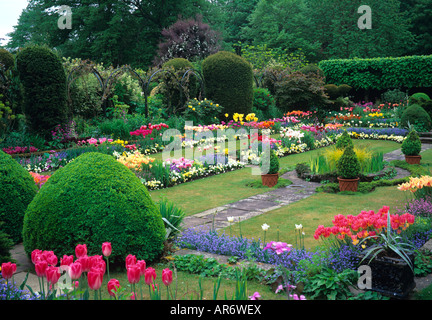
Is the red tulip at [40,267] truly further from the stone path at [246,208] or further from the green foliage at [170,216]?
the green foliage at [170,216]

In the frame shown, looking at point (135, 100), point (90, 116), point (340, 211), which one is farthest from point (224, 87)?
point (340, 211)

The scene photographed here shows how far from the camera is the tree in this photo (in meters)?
25.3

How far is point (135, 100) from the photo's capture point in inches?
575

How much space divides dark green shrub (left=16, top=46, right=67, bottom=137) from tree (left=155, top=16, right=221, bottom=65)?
15.1 metres

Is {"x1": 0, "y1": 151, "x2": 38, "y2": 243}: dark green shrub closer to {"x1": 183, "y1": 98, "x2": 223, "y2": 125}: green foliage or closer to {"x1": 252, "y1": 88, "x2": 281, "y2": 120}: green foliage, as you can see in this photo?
{"x1": 183, "y1": 98, "x2": 223, "y2": 125}: green foliage

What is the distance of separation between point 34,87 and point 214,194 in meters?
6.06

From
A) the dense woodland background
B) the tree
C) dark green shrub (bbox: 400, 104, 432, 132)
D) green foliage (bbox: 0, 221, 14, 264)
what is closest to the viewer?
green foliage (bbox: 0, 221, 14, 264)

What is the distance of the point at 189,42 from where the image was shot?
25.5 meters

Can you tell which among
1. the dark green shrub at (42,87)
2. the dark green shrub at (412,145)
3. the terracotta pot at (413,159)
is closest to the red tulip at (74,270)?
the dark green shrub at (412,145)

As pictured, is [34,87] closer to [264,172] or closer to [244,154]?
[244,154]

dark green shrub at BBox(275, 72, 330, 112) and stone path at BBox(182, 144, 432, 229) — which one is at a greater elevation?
dark green shrub at BBox(275, 72, 330, 112)

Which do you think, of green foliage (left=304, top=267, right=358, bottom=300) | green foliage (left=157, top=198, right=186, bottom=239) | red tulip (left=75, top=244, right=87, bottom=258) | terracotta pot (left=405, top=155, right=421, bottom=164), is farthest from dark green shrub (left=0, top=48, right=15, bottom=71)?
green foliage (left=304, top=267, right=358, bottom=300)

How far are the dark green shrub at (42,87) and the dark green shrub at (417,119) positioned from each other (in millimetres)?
11319

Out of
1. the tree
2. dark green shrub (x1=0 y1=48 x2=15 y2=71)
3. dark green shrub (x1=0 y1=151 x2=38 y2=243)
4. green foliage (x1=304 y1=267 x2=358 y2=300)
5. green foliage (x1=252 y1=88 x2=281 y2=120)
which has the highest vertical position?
the tree
